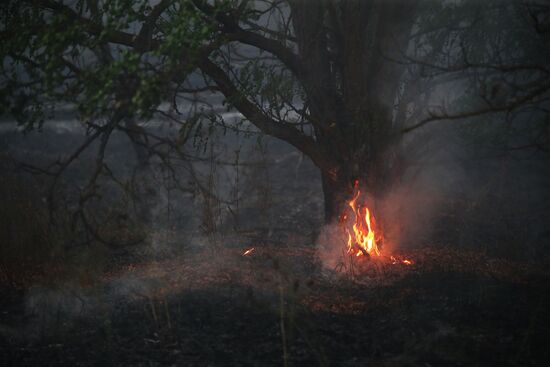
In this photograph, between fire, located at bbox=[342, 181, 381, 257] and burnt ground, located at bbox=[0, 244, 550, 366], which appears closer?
burnt ground, located at bbox=[0, 244, 550, 366]

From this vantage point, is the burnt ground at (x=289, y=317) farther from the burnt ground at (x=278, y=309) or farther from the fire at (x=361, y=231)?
the fire at (x=361, y=231)

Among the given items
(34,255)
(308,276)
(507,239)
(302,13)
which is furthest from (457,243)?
(34,255)

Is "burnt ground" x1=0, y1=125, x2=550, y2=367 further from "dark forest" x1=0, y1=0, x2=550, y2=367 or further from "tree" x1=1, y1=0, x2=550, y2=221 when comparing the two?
"tree" x1=1, y1=0, x2=550, y2=221

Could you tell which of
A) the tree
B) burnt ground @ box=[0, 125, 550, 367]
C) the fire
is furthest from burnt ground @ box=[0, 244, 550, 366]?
the tree

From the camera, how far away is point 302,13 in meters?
7.27

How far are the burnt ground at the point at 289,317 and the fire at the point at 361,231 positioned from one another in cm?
28

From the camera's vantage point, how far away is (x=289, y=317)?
5195 millimetres

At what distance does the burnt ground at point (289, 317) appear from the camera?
15.4 feet

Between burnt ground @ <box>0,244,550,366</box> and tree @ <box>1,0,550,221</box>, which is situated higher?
tree @ <box>1,0,550,221</box>

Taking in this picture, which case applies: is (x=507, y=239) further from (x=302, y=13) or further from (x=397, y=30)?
(x=302, y=13)

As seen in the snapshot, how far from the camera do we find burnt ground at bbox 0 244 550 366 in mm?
4684

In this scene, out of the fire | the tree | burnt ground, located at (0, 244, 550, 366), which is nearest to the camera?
burnt ground, located at (0, 244, 550, 366)

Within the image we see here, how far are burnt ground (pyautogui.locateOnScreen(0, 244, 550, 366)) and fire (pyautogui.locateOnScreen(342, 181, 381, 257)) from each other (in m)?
0.28

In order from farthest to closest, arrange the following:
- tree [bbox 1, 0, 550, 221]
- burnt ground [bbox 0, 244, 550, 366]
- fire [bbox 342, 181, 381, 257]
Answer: fire [bbox 342, 181, 381, 257] → tree [bbox 1, 0, 550, 221] → burnt ground [bbox 0, 244, 550, 366]
